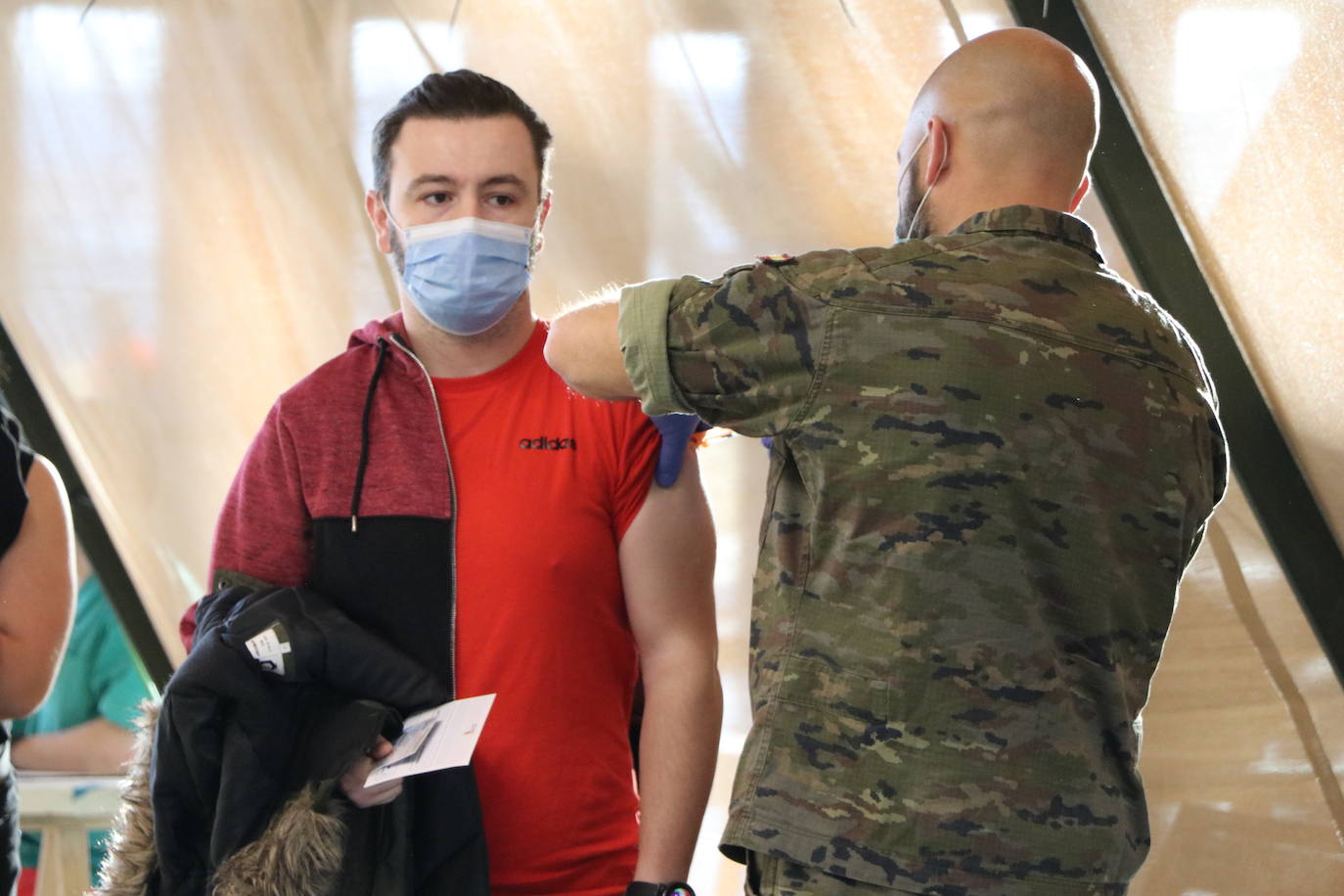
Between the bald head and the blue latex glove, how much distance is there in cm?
41

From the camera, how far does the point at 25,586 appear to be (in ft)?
5.93

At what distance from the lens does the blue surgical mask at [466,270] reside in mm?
1721

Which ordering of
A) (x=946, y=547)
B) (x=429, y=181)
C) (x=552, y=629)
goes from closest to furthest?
(x=946, y=547), (x=552, y=629), (x=429, y=181)

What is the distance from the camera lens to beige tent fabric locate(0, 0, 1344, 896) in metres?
2.24

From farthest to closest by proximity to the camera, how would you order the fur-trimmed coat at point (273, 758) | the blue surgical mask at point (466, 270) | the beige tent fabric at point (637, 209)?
the beige tent fabric at point (637, 209), the blue surgical mask at point (466, 270), the fur-trimmed coat at point (273, 758)

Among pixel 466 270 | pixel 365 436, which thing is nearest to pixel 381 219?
pixel 466 270

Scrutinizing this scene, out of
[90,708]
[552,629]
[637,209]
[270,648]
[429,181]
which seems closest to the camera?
[270,648]

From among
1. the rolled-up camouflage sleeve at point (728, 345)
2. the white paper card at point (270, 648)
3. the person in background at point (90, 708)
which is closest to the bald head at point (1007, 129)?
the rolled-up camouflage sleeve at point (728, 345)

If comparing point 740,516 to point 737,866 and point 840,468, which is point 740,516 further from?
point 840,468

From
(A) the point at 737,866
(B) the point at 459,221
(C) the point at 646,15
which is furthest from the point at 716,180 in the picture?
(A) the point at 737,866

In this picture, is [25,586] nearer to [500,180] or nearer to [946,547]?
[500,180]

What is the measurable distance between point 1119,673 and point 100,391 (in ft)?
7.95

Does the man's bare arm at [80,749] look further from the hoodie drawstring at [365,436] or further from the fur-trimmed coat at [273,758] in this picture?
the hoodie drawstring at [365,436]

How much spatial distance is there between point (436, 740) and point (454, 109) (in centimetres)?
85
